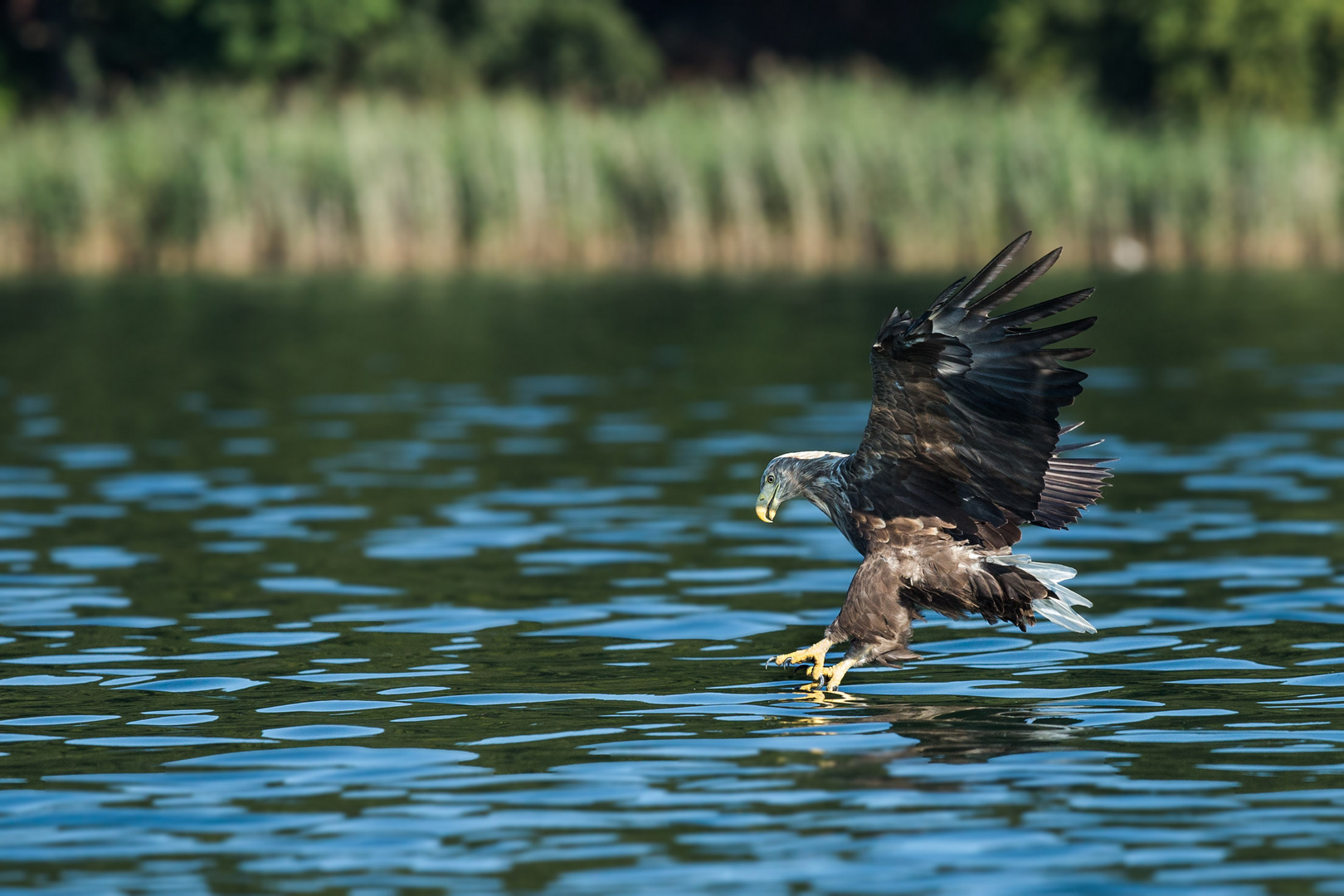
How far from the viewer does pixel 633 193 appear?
31719 mm

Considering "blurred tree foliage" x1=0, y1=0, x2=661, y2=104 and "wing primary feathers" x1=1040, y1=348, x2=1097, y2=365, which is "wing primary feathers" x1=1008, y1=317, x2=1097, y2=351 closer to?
"wing primary feathers" x1=1040, y1=348, x2=1097, y2=365

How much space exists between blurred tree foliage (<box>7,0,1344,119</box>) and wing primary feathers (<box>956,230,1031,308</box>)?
126 ft

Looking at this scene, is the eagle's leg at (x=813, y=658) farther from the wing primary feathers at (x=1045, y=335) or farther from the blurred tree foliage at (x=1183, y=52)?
the blurred tree foliage at (x=1183, y=52)

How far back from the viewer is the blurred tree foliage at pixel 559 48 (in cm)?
4488

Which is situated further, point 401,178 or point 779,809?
point 401,178

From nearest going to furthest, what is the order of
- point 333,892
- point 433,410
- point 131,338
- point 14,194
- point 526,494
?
1. point 333,892
2. point 526,494
3. point 433,410
4. point 131,338
5. point 14,194

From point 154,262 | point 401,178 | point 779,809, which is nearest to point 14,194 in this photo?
point 154,262

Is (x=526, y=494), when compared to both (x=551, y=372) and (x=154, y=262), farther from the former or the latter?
(x=154, y=262)

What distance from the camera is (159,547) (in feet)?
35.5

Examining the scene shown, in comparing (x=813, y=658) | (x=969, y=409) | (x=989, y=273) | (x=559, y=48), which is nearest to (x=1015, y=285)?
(x=989, y=273)

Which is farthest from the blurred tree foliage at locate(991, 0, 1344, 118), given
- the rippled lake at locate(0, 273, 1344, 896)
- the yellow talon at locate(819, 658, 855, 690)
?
the yellow talon at locate(819, 658, 855, 690)

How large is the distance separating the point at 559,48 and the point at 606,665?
41.6 meters

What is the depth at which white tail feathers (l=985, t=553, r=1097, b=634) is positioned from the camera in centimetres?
699

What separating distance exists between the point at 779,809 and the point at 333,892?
4.27 feet
